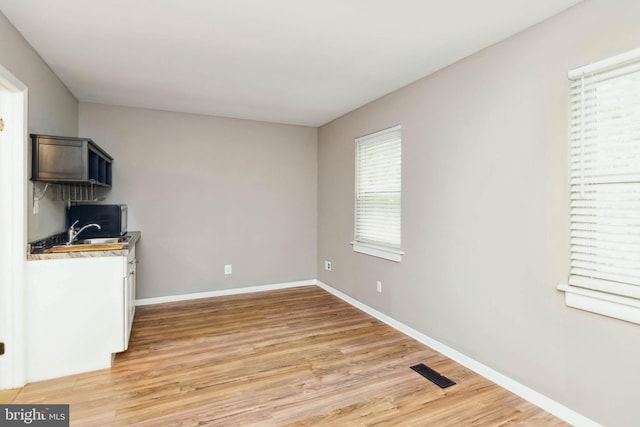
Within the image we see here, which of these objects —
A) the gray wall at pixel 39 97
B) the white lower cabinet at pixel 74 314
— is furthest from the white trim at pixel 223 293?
the white lower cabinet at pixel 74 314

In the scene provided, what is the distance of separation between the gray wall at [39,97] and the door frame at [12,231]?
0.49 feet

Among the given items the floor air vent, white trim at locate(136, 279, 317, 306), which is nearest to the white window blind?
the floor air vent

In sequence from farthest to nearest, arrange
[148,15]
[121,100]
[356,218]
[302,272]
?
[302,272], [356,218], [121,100], [148,15]

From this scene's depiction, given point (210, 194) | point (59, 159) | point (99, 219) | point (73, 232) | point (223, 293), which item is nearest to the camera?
point (59, 159)

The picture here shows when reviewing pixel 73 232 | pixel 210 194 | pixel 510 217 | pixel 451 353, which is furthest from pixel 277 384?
pixel 210 194

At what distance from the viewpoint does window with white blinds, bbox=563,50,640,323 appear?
5.63 ft

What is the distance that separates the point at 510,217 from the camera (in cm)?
231

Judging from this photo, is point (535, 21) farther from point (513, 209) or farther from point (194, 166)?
point (194, 166)

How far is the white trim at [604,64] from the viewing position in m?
1.69

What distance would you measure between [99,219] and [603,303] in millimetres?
4269

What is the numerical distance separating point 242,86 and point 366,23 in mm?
1611

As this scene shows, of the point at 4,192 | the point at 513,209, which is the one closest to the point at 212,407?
the point at 4,192

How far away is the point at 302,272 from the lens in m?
5.09

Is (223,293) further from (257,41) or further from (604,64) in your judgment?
(604,64)
